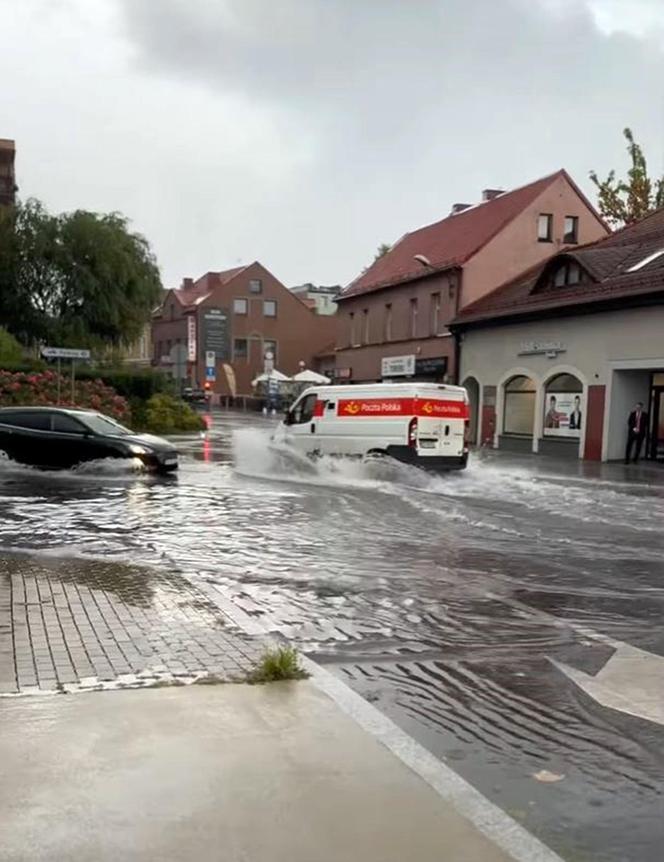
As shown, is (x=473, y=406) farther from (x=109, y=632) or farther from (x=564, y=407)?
(x=109, y=632)

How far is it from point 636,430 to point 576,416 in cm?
274

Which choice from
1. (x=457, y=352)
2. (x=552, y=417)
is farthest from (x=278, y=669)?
(x=457, y=352)

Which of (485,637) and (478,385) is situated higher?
(478,385)

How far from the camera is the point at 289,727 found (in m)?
4.61

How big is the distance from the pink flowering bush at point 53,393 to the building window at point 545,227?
18051 mm

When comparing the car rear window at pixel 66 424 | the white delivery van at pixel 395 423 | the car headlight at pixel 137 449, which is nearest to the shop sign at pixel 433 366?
the white delivery van at pixel 395 423

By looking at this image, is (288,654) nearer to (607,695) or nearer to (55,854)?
(607,695)

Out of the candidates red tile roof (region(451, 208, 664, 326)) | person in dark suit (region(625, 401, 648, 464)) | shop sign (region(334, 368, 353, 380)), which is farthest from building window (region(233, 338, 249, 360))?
person in dark suit (region(625, 401, 648, 464))

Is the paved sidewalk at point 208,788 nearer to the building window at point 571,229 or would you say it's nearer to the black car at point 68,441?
the black car at point 68,441

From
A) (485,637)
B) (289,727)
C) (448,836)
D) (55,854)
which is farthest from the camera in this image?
(485,637)

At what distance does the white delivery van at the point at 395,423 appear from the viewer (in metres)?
18.2

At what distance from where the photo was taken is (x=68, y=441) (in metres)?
17.8

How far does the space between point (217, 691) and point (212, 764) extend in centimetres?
100

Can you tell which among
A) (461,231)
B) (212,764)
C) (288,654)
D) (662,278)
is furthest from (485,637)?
(461,231)
